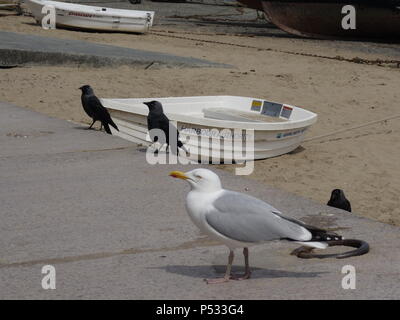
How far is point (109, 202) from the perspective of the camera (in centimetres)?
618

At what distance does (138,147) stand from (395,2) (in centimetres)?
1824

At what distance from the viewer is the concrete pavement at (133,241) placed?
4.51 metres

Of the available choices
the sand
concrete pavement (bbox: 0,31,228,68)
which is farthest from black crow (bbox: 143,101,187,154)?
concrete pavement (bbox: 0,31,228,68)

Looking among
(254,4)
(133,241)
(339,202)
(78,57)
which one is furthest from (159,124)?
(254,4)

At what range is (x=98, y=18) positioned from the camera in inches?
869

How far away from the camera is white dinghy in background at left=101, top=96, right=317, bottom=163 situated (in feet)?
29.7

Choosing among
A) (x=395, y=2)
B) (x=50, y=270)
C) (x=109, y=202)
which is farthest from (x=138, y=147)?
(x=395, y=2)

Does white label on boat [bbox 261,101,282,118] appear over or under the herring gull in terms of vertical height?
under

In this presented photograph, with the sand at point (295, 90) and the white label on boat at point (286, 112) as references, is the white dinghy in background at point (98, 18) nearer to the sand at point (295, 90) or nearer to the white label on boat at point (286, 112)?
the sand at point (295, 90)

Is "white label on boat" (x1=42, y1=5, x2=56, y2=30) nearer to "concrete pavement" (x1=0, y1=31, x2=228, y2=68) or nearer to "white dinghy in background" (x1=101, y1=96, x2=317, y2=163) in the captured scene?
→ "concrete pavement" (x1=0, y1=31, x2=228, y2=68)

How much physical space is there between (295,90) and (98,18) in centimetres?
903

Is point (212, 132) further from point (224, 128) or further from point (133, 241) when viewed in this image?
point (133, 241)

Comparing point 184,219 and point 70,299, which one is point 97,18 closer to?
point 184,219

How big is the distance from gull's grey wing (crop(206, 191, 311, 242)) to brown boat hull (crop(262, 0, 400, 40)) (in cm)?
2100
